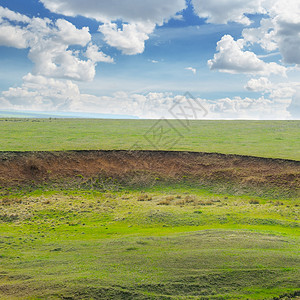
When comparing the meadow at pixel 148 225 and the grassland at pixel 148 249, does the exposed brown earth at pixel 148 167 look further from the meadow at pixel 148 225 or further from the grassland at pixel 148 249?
the grassland at pixel 148 249

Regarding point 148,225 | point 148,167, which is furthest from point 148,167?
point 148,225

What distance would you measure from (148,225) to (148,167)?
609 inches

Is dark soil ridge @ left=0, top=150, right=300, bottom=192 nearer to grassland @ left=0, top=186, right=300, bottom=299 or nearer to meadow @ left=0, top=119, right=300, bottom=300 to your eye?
meadow @ left=0, top=119, right=300, bottom=300

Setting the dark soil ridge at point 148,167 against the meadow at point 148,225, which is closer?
the meadow at point 148,225

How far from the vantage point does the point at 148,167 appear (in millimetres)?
38219

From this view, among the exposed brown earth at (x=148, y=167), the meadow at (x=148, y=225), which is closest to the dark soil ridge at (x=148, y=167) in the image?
the exposed brown earth at (x=148, y=167)

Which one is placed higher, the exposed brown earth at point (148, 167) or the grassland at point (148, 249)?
the exposed brown earth at point (148, 167)

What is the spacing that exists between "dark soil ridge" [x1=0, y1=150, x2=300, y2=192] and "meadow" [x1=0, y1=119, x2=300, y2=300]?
13 cm

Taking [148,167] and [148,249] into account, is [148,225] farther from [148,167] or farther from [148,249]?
[148,167]

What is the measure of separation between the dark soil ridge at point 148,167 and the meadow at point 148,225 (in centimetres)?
13

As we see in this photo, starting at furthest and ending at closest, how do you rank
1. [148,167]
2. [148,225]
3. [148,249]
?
[148,167]
[148,225]
[148,249]

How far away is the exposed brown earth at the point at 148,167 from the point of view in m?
33.9

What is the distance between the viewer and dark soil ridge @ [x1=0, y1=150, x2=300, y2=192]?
33969mm

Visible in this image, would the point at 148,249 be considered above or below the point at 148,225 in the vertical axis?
above
